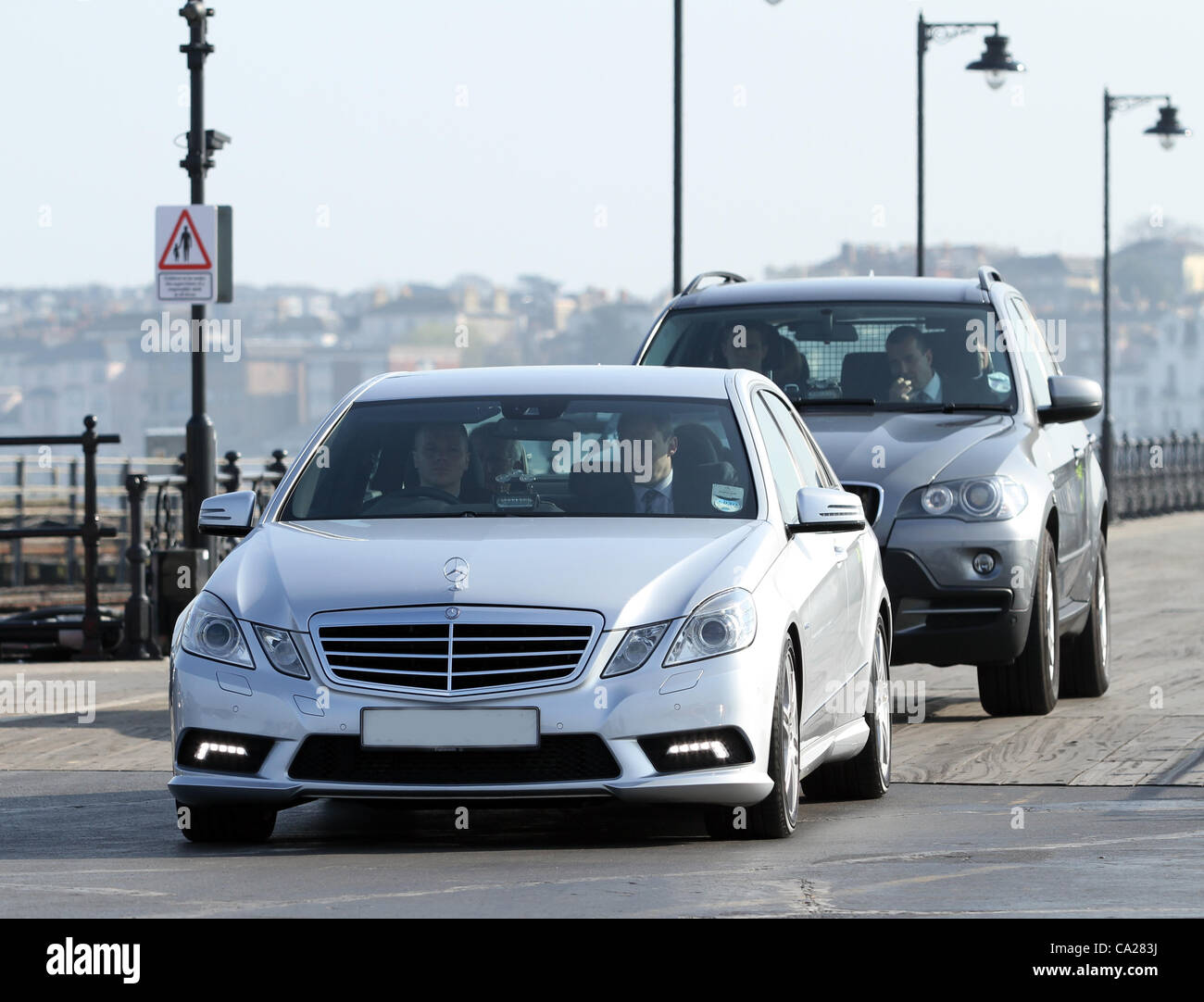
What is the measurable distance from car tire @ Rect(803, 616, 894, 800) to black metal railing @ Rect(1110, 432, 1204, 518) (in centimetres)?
3675

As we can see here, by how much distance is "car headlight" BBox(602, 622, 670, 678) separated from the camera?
7.19 meters

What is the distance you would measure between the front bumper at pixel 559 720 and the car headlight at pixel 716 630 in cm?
3

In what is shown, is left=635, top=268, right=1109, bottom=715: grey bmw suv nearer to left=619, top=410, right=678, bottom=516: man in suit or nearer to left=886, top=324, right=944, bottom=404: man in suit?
left=886, top=324, right=944, bottom=404: man in suit

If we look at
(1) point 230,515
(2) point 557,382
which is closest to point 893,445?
(2) point 557,382

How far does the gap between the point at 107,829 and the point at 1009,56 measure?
2629cm

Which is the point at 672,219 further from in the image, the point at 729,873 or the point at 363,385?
the point at 729,873

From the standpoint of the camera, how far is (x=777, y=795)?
7.58 metres

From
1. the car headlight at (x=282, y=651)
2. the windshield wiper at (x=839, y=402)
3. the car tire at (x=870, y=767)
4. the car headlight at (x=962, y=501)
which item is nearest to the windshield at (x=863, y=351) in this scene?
the windshield wiper at (x=839, y=402)

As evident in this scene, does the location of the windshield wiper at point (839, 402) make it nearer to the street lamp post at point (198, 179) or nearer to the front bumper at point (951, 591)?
the front bumper at point (951, 591)

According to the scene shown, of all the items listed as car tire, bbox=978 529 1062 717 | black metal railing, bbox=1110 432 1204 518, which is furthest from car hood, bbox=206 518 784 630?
black metal railing, bbox=1110 432 1204 518

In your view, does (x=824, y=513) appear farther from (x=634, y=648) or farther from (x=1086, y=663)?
(x=1086, y=663)

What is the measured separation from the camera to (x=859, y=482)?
1084 cm

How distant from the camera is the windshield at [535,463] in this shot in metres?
8.16
